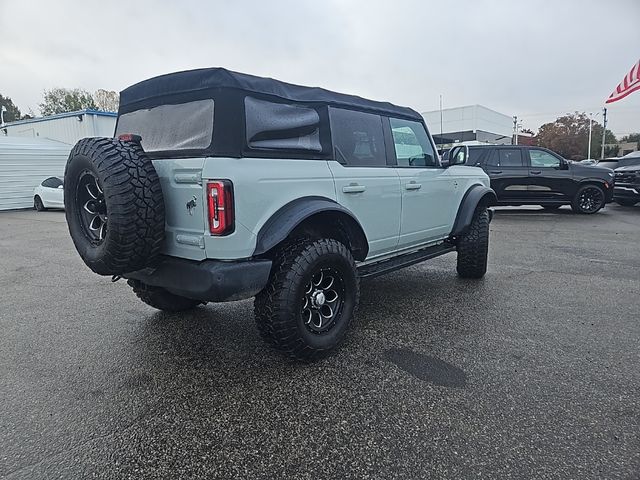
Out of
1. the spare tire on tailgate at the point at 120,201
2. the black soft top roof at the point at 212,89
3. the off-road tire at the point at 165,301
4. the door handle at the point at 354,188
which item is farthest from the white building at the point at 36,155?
the door handle at the point at 354,188

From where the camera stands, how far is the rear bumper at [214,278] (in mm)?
2480

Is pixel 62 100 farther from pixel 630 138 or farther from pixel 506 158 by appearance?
pixel 630 138

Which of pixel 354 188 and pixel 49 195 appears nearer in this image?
pixel 354 188

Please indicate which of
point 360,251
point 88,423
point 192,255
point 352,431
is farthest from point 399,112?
point 88,423

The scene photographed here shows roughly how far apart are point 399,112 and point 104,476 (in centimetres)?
369

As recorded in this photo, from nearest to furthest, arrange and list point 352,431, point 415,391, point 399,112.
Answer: point 352,431, point 415,391, point 399,112

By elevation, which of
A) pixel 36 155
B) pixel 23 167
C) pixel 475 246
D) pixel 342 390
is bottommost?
pixel 342 390

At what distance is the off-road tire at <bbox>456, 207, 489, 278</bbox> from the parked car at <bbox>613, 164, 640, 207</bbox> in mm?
9308

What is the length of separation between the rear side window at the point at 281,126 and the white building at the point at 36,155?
17233 millimetres

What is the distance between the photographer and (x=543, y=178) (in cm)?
1081

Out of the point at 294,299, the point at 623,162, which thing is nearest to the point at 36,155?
the point at 294,299

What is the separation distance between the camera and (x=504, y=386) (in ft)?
8.57

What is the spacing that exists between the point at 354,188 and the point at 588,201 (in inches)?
406

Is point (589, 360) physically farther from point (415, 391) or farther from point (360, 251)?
point (360, 251)
